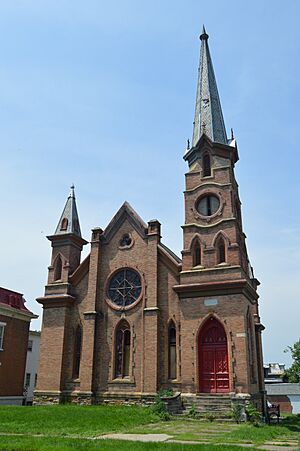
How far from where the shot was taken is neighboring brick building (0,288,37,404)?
110 feet

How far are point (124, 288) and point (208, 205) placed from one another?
303 inches

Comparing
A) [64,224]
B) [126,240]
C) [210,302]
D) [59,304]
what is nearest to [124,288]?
[126,240]

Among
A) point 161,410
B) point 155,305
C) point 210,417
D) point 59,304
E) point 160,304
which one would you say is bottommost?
point 210,417

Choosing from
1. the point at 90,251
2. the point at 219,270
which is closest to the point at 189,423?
the point at 219,270

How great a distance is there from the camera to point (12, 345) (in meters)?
34.8

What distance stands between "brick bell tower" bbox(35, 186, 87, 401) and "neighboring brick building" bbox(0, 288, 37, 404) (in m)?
5.06

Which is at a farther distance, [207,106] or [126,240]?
[207,106]

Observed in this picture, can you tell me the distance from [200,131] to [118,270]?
37.5 feet

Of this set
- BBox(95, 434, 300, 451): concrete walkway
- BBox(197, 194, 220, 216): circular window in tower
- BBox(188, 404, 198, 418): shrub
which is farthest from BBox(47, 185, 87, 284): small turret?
BBox(95, 434, 300, 451): concrete walkway

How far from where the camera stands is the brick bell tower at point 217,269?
24.8m

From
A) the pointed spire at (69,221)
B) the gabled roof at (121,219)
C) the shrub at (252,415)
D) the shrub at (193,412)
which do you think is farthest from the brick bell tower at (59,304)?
the shrub at (252,415)

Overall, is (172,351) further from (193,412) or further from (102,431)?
(102,431)

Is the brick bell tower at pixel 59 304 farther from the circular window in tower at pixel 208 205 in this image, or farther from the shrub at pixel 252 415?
the shrub at pixel 252 415

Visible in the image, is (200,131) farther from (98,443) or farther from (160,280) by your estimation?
(98,443)
